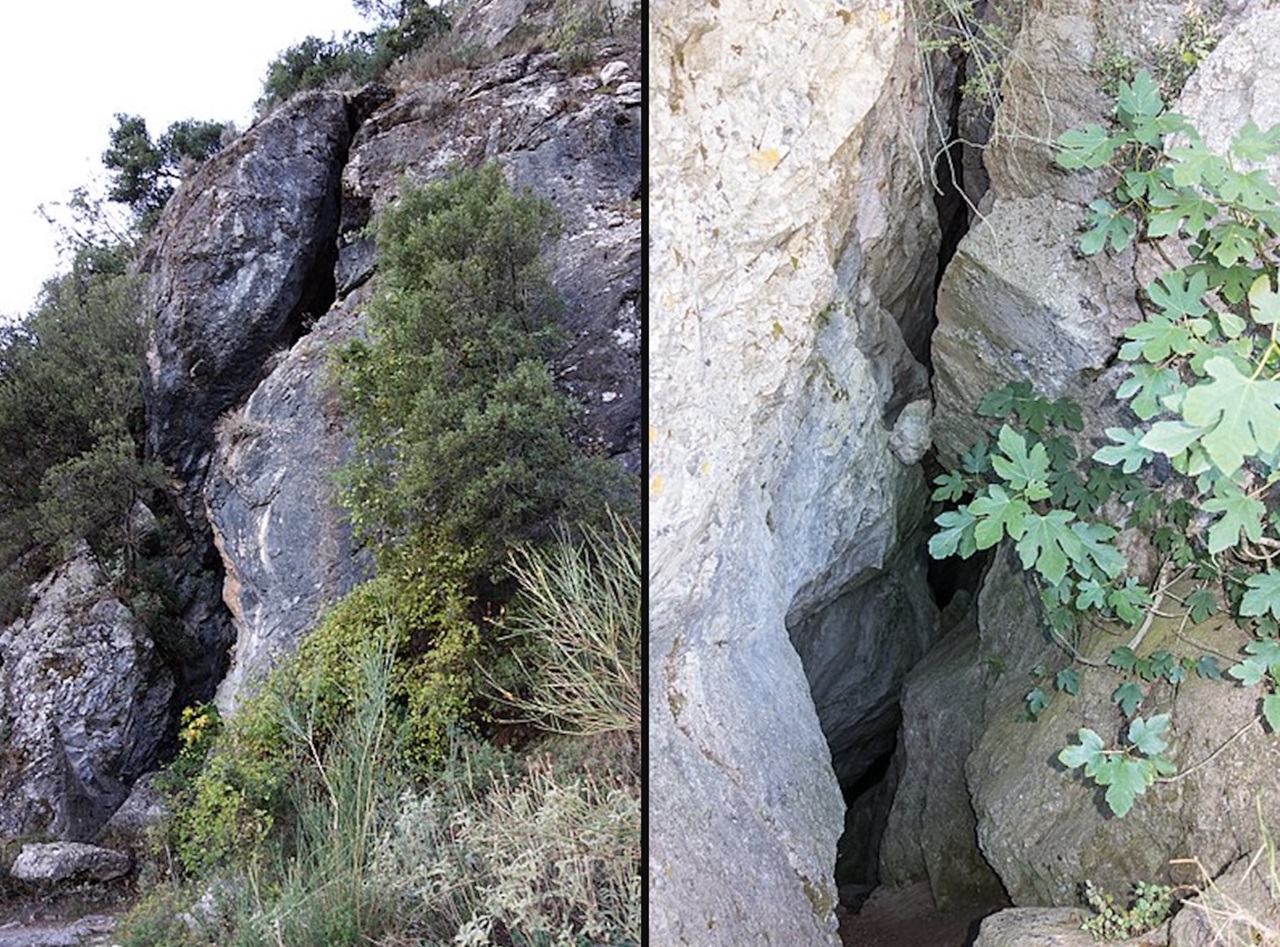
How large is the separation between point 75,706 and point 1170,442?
2.34 meters

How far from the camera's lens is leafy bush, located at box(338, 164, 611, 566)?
2135mm

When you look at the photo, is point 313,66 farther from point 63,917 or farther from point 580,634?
point 63,917

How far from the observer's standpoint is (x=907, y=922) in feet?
8.72

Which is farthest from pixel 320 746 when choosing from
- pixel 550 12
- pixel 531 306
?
pixel 550 12

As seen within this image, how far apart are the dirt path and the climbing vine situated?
915 millimetres

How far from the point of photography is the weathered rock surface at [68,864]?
2.04 meters

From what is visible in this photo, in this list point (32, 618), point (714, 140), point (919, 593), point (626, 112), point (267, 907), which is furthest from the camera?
point (919, 593)

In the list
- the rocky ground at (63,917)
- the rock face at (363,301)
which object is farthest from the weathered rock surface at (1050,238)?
the rocky ground at (63,917)

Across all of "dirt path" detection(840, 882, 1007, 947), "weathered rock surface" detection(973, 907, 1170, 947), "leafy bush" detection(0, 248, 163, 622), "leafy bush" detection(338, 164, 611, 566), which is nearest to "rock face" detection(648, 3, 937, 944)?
"weathered rock surface" detection(973, 907, 1170, 947)

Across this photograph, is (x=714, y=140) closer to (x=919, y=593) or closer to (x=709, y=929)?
(x=709, y=929)

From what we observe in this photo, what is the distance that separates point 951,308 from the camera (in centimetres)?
209

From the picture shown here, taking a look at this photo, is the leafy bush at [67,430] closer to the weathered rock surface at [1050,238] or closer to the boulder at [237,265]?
the boulder at [237,265]

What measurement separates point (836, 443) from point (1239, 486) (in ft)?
3.25

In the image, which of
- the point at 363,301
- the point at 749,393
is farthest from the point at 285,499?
the point at 749,393
